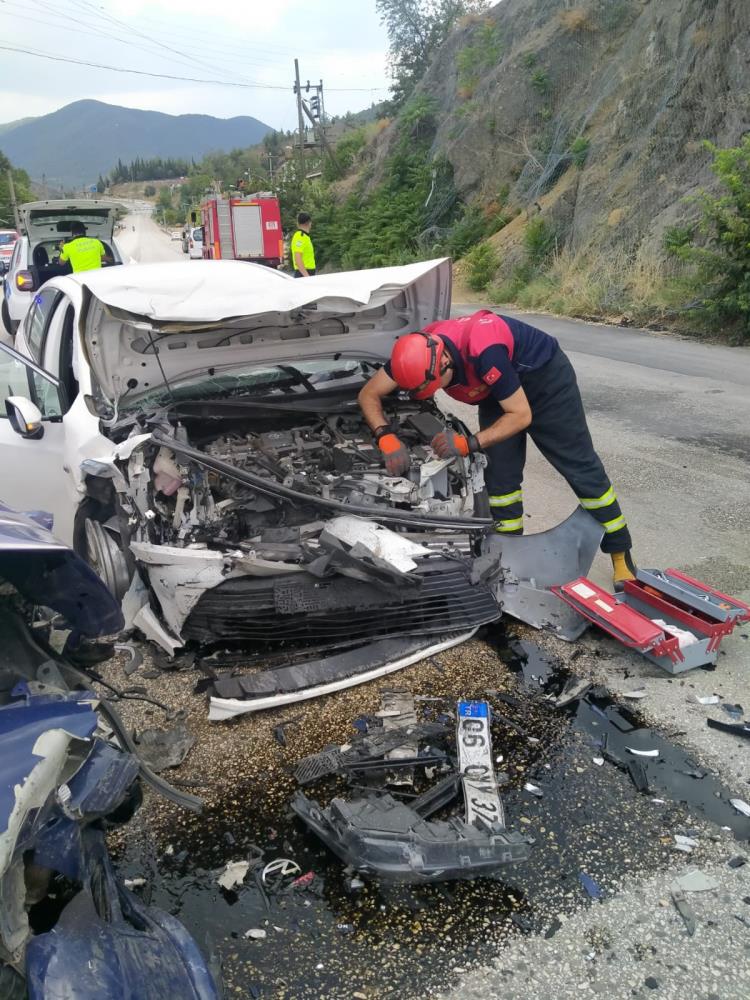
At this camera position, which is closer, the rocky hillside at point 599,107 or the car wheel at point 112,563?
the car wheel at point 112,563

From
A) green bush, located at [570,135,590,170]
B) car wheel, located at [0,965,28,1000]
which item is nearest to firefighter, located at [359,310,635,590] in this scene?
car wheel, located at [0,965,28,1000]

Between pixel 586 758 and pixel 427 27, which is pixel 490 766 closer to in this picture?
pixel 586 758

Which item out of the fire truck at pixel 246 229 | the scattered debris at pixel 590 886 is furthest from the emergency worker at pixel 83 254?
the fire truck at pixel 246 229

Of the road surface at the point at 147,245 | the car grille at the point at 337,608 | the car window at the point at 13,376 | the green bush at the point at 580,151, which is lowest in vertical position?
the road surface at the point at 147,245

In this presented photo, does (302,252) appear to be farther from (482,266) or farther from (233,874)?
(233,874)

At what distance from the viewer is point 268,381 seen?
452 cm

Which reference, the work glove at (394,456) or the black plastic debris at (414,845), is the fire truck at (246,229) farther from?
the black plastic debris at (414,845)

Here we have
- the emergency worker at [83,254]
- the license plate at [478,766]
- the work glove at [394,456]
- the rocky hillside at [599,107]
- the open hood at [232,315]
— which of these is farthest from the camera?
the rocky hillside at [599,107]

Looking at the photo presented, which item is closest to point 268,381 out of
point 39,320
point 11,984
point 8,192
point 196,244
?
point 39,320

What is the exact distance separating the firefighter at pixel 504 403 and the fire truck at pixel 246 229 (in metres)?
17.8

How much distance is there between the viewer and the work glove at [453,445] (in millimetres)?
3836

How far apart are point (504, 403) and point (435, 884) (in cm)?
231

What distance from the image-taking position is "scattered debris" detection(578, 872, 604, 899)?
7.33 ft

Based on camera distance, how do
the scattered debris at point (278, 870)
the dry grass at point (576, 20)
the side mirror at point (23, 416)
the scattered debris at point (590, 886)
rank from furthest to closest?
the dry grass at point (576, 20) < the side mirror at point (23, 416) < the scattered debris at point (278, 870) < the scattered debris at point (590, 886)
